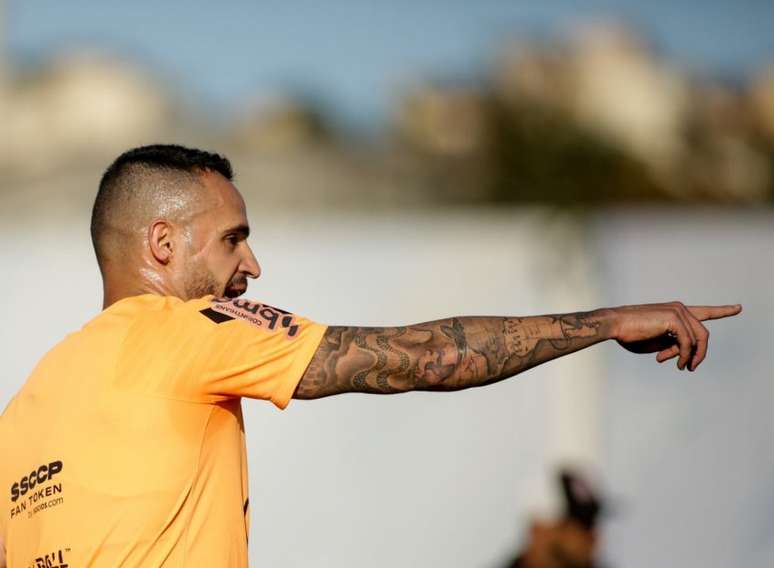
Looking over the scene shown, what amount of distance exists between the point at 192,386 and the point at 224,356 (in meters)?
0.11

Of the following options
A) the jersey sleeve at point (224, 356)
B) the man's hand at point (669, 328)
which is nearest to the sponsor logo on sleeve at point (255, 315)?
the jersey sleeve at point (224, 356)

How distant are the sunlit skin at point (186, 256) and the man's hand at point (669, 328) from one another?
996 millimetres

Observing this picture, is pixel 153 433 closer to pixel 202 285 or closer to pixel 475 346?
pixel 202 285

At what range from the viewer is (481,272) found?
845 cm

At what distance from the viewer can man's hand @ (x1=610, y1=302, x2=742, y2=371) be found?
267 cm

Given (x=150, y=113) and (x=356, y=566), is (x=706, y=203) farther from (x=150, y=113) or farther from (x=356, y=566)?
(x=150, y=113)

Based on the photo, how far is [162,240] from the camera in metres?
2.99

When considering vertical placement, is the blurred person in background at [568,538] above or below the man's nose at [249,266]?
below

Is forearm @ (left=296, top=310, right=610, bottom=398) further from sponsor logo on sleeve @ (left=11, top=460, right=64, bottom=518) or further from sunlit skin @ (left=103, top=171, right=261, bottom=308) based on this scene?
sponsor logo on sleeve @ (left=11, top=460, right=64, bottom=518)

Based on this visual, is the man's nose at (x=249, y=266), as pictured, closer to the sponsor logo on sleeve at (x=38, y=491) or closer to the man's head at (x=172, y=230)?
the man's head at (x=172, y=230)

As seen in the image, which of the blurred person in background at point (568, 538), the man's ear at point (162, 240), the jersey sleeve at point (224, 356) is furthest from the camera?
the blurred person in background at point (568, 538)

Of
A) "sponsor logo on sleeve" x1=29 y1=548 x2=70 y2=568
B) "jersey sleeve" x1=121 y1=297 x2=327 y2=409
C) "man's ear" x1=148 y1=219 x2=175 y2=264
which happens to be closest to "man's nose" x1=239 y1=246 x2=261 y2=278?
"man's ear" x1=148 y1=219 x2=175 y2=264

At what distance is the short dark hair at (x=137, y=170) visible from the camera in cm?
304

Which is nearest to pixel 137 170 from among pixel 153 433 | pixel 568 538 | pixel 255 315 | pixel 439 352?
pixel 255 315
